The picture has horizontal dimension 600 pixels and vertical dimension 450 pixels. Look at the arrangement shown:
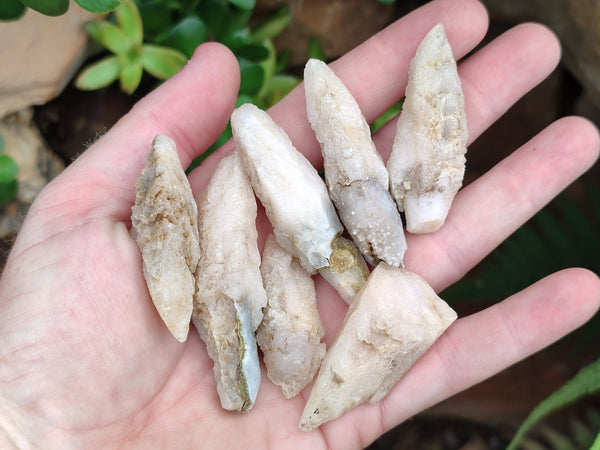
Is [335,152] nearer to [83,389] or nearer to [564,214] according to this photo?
[83,389]

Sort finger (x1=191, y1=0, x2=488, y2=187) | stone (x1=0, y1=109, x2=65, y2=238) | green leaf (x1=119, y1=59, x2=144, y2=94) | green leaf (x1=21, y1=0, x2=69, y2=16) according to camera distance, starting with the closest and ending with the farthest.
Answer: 1. green leaf (x1=21, y1=0, x2=69, y2=16)
2. finger (x1=191, y1=0, x2=488, y2=187)
3. green leaf (x1=119, y1=59, x2=144, y2=94)
4. stone (x1=0, y1=109, x2=65, y2=238)

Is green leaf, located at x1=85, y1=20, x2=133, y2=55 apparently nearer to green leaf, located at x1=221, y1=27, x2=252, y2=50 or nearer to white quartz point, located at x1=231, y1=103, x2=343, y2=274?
green leaf, located at x1=221, y1=27, x2=252, y2=50

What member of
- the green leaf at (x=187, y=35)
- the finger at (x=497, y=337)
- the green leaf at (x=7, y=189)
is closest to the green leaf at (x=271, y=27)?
the green leaf at (x=187, y=35)

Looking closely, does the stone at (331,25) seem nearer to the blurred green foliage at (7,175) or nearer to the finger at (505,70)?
the finger at (505,70)

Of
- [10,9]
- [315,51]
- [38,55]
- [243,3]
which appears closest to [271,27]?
[315,51]

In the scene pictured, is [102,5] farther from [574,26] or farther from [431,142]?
[574,26]

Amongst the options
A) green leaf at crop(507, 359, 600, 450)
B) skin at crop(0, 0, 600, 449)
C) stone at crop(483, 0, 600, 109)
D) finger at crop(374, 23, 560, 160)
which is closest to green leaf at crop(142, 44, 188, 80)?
skin at crop(0, 0, 600, 449)
